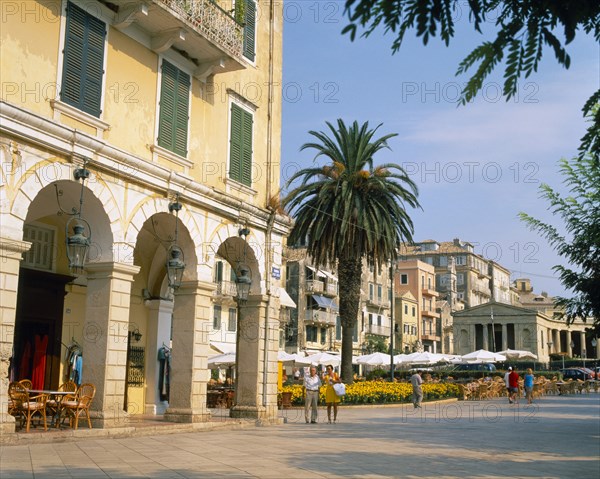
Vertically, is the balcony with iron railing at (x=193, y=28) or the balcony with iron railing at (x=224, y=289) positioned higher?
the balcony with iron railing at (x=193, y=28)

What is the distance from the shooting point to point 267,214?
64.8 feet

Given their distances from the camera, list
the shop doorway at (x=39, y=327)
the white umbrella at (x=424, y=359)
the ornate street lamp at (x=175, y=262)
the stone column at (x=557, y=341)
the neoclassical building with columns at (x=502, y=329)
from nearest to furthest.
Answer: the ornate street lamp at (x=175, y=262), the shop doorway at (x=39, y=327), the white umbrella at (x=424, y=359), the neoclassical building with columns at (x=502, y=329), the stone column at (x=557, y=341)

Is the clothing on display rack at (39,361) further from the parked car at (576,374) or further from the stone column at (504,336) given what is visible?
the stone column at (504,336)

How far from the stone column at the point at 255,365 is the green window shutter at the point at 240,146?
131 inches

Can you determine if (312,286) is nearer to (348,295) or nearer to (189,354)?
(348,295)

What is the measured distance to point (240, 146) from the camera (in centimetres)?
1878

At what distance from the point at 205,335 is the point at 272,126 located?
255 inches

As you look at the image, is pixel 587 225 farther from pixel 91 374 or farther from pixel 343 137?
pixel 343 137

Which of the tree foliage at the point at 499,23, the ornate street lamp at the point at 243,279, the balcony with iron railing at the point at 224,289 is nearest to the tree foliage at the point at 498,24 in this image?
A: the tree foliage at the point at 499,23

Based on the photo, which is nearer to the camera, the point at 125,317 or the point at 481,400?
the point at 125,317

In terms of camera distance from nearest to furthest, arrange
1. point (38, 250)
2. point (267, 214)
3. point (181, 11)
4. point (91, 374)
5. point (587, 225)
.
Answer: point (91, 374) → point (181, 11) → point (38, 250) → point (587, 225) → point (267, 214)

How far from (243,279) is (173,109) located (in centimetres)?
485

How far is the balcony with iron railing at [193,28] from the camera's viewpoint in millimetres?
14672

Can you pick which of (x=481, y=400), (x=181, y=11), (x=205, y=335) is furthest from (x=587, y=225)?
(x=481, y=400)
